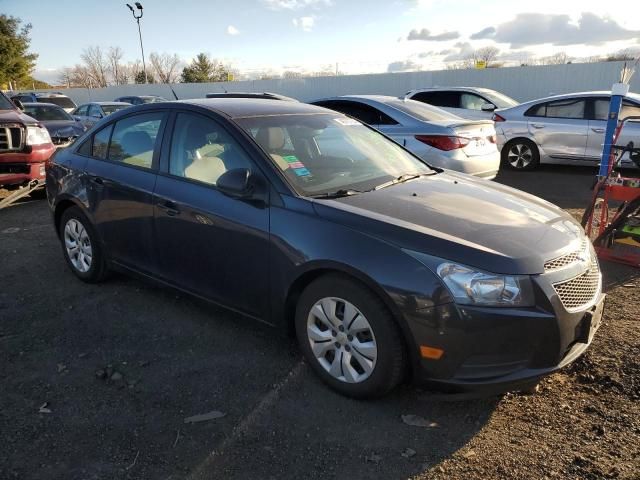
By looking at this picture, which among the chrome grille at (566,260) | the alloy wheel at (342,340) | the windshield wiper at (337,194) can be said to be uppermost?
the windshield wiper at (337,194)

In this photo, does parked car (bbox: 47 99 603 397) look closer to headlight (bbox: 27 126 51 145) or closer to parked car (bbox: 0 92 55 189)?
parked car (bbox: 0 92 55 189)

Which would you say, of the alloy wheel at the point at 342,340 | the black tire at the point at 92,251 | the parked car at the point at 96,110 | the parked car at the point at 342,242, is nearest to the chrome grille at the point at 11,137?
the black tire at the point at 92,251

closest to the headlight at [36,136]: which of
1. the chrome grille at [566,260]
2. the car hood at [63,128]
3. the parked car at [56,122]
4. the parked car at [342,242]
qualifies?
the parked car at [56,122]

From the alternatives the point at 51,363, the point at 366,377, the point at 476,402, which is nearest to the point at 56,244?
the point at 51,363

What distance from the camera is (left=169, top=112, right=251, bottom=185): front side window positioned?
3.46 m

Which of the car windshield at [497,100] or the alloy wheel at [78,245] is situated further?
the car windshield at [497,100]

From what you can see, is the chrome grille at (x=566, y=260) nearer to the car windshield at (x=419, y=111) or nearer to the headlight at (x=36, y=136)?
the car windshield at (x=419, y=111)

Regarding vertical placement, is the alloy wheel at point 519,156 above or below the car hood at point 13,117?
below

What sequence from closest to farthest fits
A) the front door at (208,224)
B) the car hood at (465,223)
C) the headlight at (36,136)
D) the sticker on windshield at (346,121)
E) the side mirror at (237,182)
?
1. the car hood at (465,223)
2. the side mirror at (237,182)
3. the front door at (208,224)
4. the sticker on windshield at (346,121)
5. the headlight at (36,136)

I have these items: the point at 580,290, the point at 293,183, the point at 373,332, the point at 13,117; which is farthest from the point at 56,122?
the point at 580,290

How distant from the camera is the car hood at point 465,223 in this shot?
2586 mm

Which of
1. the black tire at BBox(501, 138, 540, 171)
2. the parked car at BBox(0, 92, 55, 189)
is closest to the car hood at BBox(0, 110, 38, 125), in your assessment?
the parked car at BBox(0, 92, 55, 189)

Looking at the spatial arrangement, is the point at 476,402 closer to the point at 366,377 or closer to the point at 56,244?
the point at 366,377

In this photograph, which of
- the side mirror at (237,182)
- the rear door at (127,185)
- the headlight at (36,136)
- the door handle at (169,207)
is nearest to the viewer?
the side mirror at (237,182)
